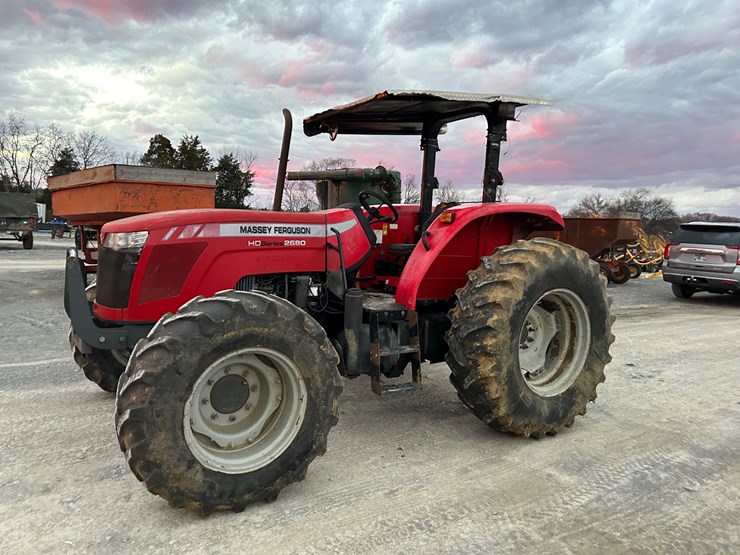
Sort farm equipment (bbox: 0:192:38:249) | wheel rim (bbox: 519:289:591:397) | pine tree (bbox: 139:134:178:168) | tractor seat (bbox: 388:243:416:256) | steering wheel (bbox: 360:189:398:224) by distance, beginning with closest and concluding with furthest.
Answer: wheel rim (bbox: 519:289:591:397)
steering wheel (bbox: 360:189:398:224)
tractor seat (bbox: 388:243:416:256)
farm equipment (bbox: 0:192:38:249)
pine tree (bbox: 139:134:178:168)

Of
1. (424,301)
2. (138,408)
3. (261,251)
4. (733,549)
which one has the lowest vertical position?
(733,549)

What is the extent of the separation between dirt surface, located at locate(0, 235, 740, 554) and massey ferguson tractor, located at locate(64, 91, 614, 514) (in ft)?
0.74

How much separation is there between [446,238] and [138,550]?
2.57 metres

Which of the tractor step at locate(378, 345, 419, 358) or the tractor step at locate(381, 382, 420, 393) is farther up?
the tractor step at locate(378, 345, 419, 358)

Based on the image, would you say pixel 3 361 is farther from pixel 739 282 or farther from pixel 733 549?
pixel 739 282

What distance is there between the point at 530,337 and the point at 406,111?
2013mm

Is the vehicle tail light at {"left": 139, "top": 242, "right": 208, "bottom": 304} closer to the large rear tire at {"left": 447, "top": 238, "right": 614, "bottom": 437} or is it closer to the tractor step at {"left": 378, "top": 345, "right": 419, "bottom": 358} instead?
the tractor step at {"left": 378, "top": 345, "right": 419, "bottom": 358}

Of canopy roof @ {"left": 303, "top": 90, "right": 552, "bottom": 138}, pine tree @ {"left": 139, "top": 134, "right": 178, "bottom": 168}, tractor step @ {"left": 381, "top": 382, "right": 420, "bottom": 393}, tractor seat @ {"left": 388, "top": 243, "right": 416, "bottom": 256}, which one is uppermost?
pine tree @ {"left": 139, "top": 134, "right": 178, "bottom": 168}

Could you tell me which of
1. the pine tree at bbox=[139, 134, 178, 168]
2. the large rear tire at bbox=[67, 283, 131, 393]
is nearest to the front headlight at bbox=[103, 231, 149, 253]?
the large rear tire at bbox=[67, 283, 131, 393]

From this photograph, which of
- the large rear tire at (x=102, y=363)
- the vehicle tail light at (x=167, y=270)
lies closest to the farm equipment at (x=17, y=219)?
the large rear tire at (x=102, y=363)

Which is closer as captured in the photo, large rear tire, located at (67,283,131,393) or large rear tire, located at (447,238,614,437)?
large rear tire, located at (447,238,614,437)

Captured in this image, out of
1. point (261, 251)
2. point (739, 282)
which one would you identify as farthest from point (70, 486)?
point (739, 282)

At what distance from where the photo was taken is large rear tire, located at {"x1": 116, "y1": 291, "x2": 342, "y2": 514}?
2475 millimetres

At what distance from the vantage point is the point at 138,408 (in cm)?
243
